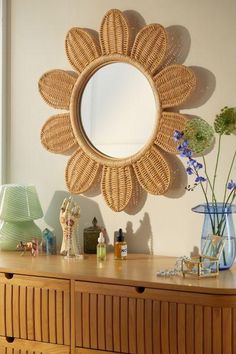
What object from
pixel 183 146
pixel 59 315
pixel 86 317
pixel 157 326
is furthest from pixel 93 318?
pixel 183 146

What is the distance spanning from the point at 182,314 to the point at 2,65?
1.54m

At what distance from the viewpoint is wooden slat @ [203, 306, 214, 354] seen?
2.09 meters

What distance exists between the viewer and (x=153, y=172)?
2615 mm

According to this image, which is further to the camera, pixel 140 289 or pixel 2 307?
pixel 2 307

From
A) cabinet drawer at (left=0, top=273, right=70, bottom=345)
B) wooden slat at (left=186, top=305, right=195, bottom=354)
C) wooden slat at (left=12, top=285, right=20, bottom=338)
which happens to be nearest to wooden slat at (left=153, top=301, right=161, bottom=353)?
wooden slat at (left=186, top=305, right=195, bottom=354)

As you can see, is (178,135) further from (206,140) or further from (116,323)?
(116,323)

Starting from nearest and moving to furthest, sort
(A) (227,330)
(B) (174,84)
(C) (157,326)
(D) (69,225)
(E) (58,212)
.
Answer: (A) (227,330) < (C) (157,326) < (B) (174,84) < (D) (69,225) < (E) (58,212)

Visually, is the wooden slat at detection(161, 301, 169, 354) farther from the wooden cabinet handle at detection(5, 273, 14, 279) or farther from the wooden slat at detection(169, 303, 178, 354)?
the wooden cabinet handle at detection(5, 273, 14, 279)

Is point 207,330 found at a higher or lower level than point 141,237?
lower

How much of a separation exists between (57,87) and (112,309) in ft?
3.64

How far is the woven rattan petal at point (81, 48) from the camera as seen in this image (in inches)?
107

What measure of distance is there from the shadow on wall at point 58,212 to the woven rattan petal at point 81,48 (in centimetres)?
60

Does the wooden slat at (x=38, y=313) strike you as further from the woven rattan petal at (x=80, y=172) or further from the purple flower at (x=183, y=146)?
the purple flower at (x=183, y=146)

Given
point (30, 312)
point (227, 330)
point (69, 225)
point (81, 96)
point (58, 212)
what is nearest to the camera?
point (227, 330)
